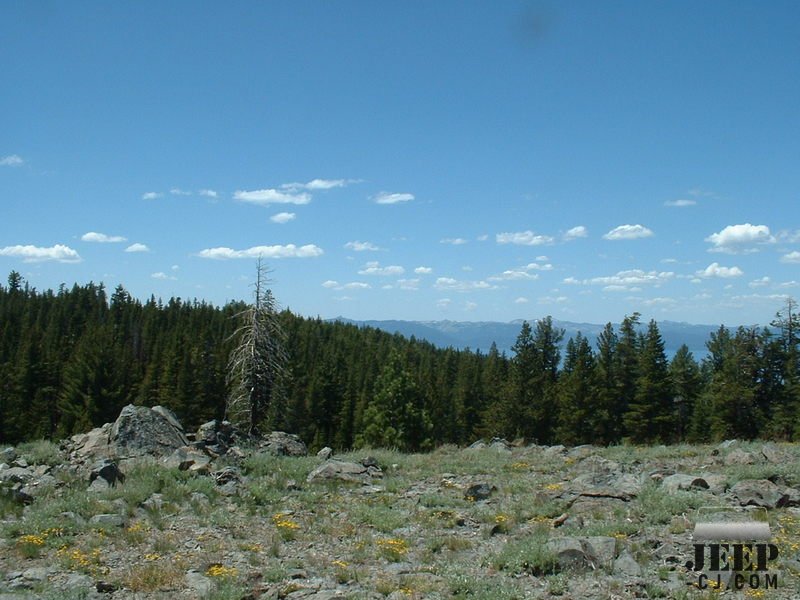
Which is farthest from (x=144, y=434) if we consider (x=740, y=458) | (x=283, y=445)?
(x=740, y=458)

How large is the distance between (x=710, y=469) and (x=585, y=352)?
3568 centimetres

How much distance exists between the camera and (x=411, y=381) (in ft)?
159

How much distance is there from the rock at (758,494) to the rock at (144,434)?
50.0 feet

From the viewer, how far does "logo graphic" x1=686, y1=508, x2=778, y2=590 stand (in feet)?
27.1

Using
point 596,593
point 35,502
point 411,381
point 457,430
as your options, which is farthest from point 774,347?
point 35,502

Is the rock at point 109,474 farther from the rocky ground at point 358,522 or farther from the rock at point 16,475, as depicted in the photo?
the rock at point 16,475

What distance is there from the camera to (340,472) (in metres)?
16.0

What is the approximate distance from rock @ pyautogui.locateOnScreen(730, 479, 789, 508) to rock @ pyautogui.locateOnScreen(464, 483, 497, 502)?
17.6ft

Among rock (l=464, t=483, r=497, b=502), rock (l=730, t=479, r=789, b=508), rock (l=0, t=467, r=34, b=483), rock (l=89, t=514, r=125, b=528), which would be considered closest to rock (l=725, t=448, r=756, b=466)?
rock (l=730, t=479, r=789, b=508)

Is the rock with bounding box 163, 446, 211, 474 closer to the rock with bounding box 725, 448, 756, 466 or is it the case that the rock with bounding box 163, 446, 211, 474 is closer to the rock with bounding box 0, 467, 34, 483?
the rock with bounding box 0, 467, 34, 483

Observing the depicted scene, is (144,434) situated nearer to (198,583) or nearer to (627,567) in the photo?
(198,583)

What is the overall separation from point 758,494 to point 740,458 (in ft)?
18.8

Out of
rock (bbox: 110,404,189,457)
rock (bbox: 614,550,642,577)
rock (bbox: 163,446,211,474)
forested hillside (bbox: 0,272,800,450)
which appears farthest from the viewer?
forested hillside (bbox: 0,272,800,450)

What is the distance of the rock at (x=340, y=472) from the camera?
15711mm
